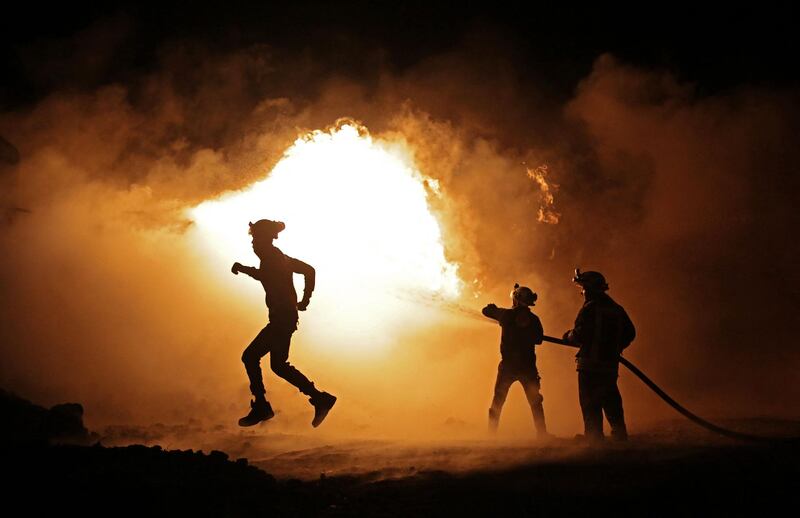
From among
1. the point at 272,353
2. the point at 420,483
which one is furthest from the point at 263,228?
the point at 420,483

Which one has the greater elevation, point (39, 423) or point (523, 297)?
point (523, 297)

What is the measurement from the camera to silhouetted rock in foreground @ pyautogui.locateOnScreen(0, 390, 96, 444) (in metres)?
9.94

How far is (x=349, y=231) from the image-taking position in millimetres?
16016

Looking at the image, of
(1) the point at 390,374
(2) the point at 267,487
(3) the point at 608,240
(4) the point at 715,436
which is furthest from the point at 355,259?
(2) the point at 267,487

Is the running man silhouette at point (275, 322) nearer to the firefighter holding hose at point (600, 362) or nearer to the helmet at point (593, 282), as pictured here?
the firefighter holding hose at point (600, 362)

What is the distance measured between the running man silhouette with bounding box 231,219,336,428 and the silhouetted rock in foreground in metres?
3.37

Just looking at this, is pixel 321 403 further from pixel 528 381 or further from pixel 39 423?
pixel 39 423

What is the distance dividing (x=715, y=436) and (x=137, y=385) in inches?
459

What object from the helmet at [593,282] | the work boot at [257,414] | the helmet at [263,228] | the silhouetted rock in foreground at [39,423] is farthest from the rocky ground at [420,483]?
the silhouetted rock in foreground at [39,423]

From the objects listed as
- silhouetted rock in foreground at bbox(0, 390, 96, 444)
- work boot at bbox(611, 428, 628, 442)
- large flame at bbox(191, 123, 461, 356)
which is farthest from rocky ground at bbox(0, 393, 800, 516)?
large flame at bbox(191, 123, 461, 356)

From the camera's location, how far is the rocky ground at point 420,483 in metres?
5.21

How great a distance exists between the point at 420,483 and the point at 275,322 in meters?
3.19

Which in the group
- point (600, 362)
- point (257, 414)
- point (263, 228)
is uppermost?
point (263, 228)

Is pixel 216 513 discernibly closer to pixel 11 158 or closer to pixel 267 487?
pixel 267 487
